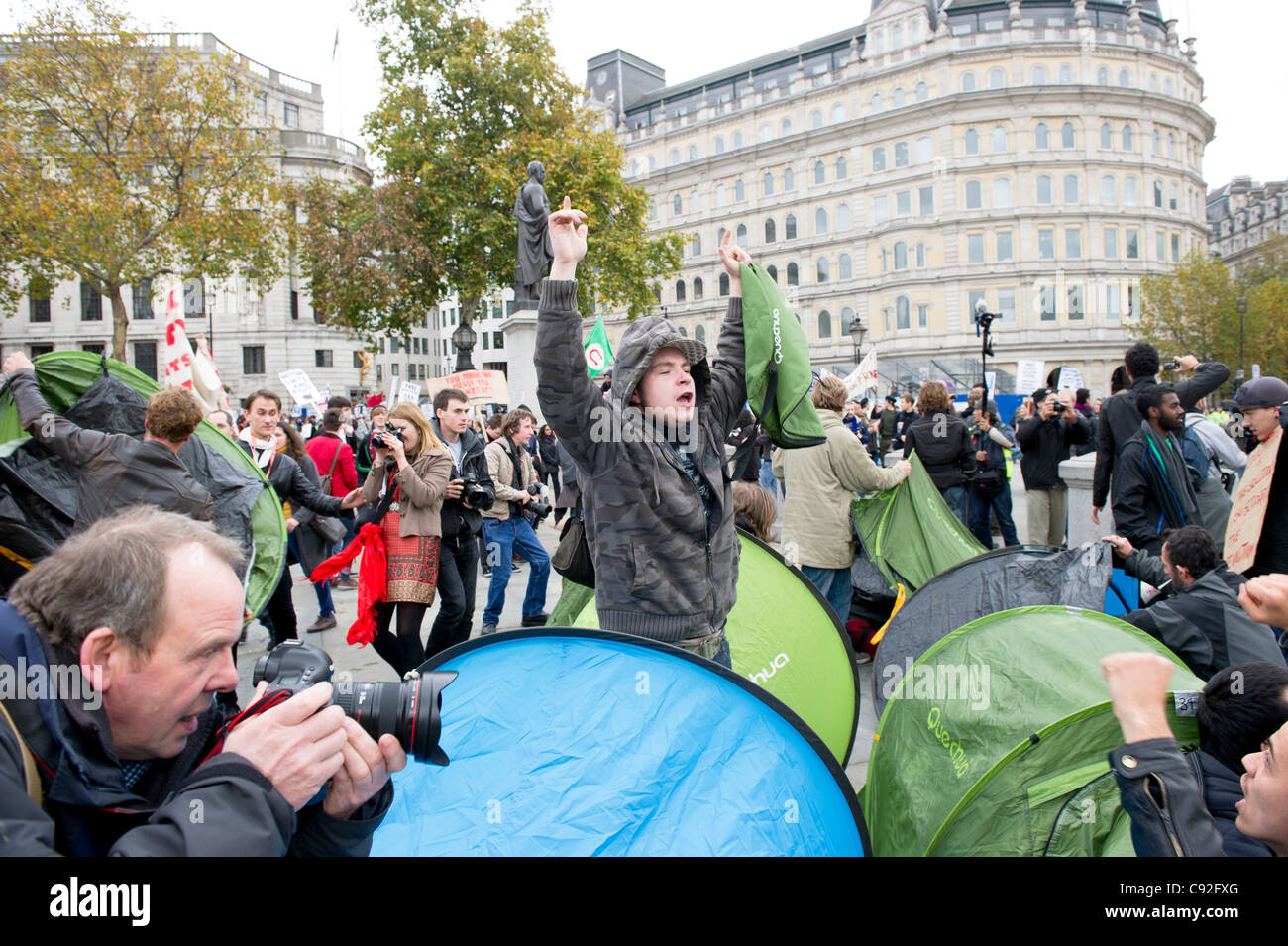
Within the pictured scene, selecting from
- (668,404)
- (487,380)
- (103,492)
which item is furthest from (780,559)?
(487,380)

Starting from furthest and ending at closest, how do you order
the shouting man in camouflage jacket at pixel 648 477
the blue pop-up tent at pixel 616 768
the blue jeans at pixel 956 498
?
the blue jeans at pixel 956 498
the shouting man in camouflage jacket at pixel 648 477
the blue pop-up tent at pixel 616 768

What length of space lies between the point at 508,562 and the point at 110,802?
624cm

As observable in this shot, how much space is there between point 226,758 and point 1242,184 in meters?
87.1

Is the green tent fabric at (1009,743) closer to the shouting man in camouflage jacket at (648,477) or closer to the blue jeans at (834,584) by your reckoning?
the shouting man in camouflage jacket at (648,477)

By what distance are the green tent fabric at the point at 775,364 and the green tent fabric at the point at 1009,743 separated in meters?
0.99

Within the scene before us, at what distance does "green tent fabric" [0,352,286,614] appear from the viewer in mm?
4688

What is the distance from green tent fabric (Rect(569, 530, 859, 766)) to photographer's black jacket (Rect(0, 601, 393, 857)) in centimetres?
213

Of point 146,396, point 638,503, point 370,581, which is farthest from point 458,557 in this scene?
point 638,503

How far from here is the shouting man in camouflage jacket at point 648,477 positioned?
8.01ft

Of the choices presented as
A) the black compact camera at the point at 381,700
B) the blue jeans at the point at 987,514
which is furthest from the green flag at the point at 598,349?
the black compact camera at the point at 381,700

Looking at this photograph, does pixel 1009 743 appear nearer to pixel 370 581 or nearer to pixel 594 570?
pixel 594 570

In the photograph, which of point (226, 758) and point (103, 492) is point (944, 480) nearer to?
point (103, 492)

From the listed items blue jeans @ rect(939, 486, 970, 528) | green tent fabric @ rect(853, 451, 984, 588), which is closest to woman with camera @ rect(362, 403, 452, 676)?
green tent fabric @ rect(853, 451, 984, 588)
